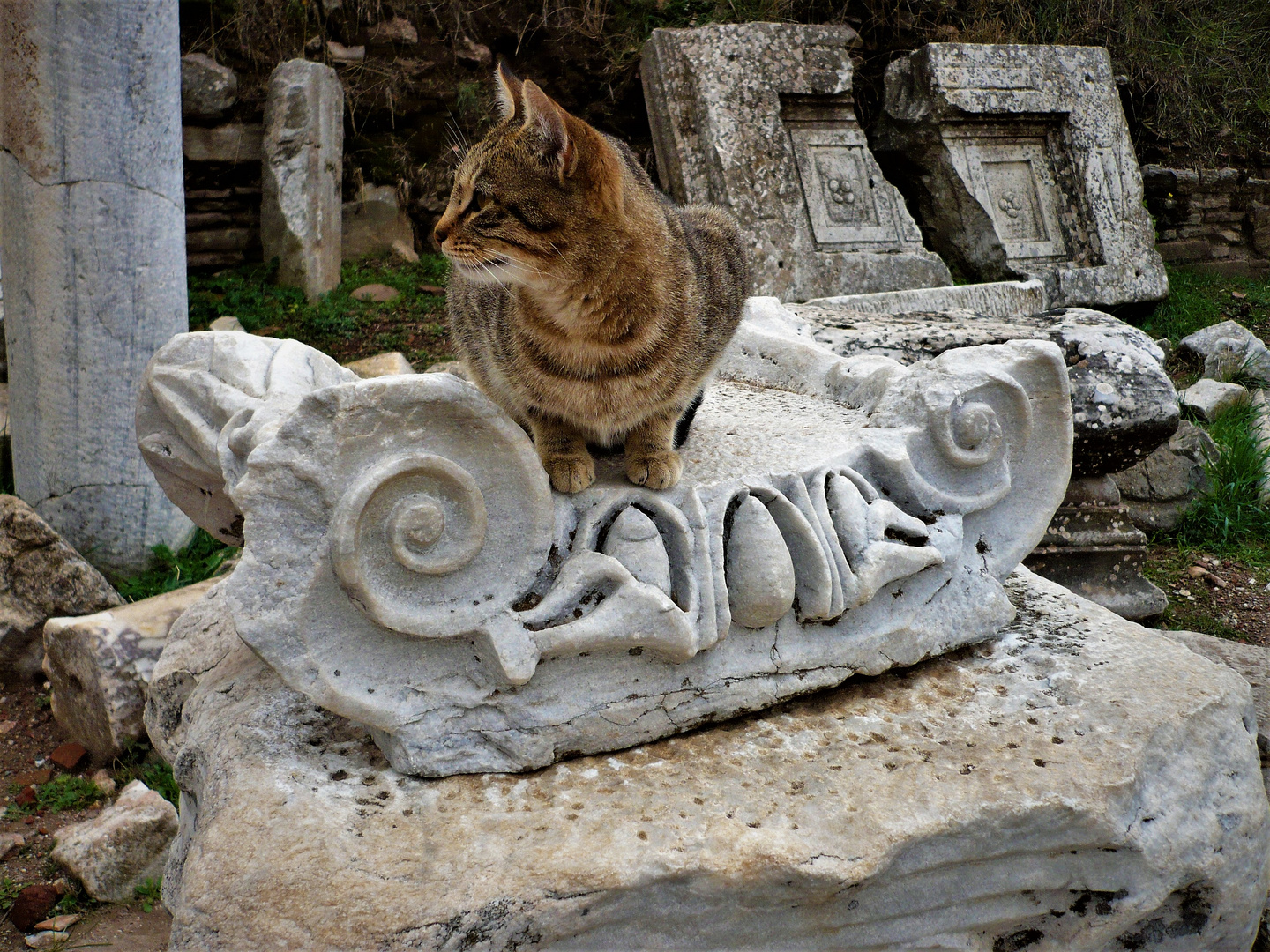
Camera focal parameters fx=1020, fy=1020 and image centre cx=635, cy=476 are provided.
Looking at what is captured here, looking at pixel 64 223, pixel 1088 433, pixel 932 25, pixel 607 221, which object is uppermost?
pixel 932 25

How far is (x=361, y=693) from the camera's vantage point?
1.67 metres

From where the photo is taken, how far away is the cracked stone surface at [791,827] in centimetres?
149

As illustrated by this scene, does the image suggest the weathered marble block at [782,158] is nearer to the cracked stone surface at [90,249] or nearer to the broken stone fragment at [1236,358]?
the broken stone fragment at [1236,358]

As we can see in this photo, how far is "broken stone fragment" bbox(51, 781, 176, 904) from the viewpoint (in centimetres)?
248

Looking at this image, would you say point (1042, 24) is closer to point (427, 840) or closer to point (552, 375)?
point (552, 375)

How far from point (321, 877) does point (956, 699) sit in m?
1.20

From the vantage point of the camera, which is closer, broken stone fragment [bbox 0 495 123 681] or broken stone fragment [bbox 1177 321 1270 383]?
broken stone fragment [bbox 0 495 123 681]

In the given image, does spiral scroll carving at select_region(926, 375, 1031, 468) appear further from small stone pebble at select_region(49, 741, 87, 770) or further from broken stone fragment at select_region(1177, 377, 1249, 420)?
broken stone fragment at select_region(1177, 377, 1249, 420)

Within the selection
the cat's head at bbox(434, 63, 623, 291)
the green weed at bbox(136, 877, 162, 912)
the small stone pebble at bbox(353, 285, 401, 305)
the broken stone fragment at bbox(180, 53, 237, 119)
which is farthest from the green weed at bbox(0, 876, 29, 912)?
the broken stone fragment at bbox(180, 53, 237, 119)

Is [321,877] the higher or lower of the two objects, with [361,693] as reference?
lower

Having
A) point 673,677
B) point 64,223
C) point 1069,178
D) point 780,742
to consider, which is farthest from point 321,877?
point 1069,178

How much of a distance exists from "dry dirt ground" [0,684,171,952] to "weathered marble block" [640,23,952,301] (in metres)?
3.39

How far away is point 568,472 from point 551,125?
0.62 metres

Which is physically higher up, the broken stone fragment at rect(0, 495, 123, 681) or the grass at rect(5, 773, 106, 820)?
the broken stone fragment at rect(0, 495, 123, 681)
